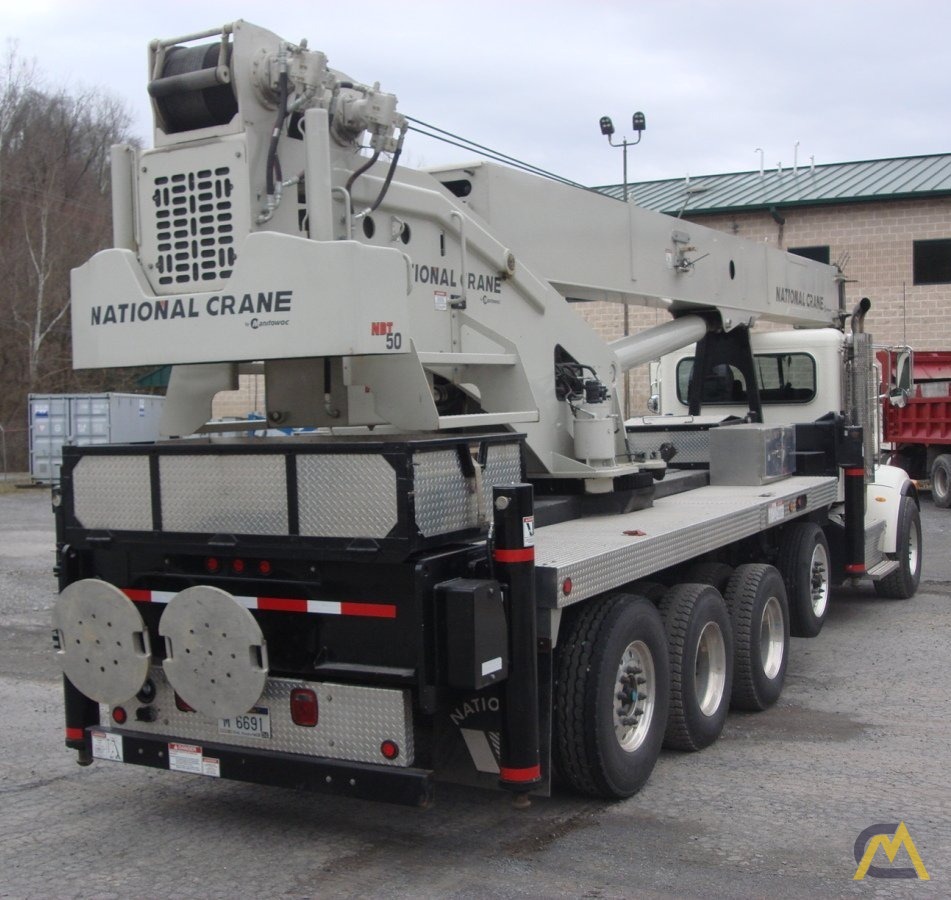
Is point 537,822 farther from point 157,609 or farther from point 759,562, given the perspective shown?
point 759,562

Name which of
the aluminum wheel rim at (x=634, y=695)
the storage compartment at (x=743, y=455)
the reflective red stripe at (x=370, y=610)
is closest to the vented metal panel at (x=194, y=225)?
the reflective red stripe at (x=370, y=610)

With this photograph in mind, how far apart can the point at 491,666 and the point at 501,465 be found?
3.47 ft

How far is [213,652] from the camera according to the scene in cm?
491

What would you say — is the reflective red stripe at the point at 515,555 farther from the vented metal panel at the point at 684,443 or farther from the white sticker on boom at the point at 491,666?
the vented metal panel at the point at 684,443

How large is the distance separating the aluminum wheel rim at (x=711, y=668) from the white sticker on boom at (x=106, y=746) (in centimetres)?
309

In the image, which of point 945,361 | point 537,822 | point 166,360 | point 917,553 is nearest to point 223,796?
point 537,822

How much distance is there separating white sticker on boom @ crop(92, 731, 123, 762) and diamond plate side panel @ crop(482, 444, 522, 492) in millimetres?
2041

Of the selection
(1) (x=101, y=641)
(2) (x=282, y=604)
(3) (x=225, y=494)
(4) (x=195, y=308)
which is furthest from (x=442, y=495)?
(1) (x=101, y=641)

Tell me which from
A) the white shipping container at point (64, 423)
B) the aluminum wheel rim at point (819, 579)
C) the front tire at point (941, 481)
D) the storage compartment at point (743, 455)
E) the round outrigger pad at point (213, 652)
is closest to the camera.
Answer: the round outrigger pad at point (213, 652)

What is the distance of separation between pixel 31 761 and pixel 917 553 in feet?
28.3

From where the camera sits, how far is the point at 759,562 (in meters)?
8.45

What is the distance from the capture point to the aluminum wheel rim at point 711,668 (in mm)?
6625

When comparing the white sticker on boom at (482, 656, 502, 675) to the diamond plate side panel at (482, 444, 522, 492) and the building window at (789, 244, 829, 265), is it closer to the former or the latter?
the diamond plate side panel at (482, 444, 522, 492)

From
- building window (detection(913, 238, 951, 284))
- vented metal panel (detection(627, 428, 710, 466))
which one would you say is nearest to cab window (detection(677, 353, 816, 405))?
vented metal panel (detection(627, 428, 710, 466))
